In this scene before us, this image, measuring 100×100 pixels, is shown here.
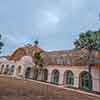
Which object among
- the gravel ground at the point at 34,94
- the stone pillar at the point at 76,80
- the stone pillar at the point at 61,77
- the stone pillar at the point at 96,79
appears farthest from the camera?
the stone pillar at the point at 61,77

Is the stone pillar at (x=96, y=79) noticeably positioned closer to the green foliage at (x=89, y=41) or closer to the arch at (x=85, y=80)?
the arch at (x=85, y=80)

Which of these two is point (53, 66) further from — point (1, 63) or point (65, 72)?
point (1, 63)

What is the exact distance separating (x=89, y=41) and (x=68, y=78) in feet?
32.8

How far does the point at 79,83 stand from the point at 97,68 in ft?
17.3

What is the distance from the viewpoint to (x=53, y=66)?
3619 centimetres

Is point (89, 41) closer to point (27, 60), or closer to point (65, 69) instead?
point (65, 69)

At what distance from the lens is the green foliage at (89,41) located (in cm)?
2730

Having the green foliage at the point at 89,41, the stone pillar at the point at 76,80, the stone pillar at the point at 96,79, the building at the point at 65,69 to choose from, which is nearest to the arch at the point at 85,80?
the building at the point at 65,69

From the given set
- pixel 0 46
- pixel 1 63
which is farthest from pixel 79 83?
pixel 1 63

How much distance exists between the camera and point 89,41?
2806 cm

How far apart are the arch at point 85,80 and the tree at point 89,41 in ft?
8.07

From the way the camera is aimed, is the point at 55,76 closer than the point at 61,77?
No

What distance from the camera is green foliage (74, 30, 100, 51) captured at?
27295mm

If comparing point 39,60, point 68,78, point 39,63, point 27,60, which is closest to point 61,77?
point 68,78
